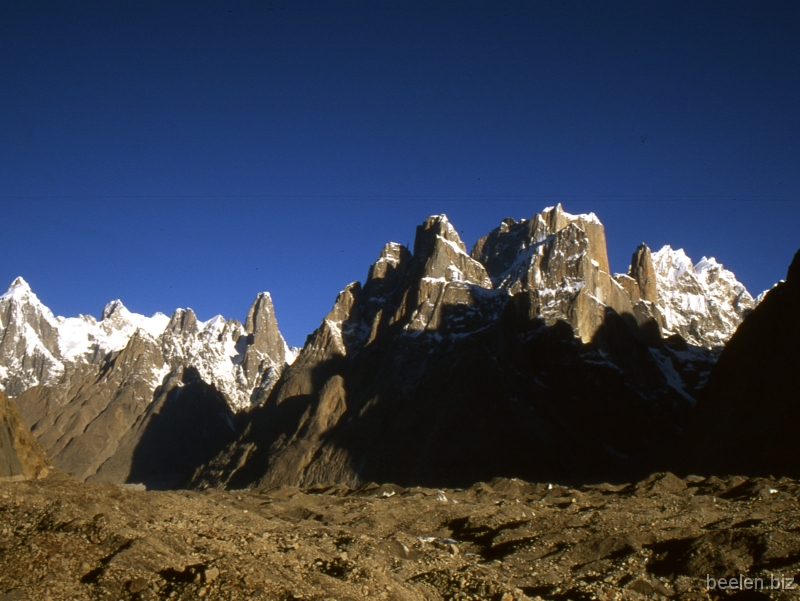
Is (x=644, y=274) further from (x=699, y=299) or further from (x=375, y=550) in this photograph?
(x=375, y=550)

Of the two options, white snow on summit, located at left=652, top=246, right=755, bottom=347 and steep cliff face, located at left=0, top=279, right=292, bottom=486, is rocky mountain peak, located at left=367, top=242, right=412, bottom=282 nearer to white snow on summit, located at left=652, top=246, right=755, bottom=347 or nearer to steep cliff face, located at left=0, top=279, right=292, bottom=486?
steep cliff face, located at left=0, top=279, right=292, bottom=486

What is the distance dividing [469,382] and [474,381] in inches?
26.7

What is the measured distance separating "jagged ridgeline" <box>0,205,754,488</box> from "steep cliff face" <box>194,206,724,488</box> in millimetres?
262

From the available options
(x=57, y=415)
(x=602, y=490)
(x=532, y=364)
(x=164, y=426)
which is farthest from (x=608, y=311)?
(x=57, y=415)

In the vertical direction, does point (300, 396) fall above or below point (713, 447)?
above

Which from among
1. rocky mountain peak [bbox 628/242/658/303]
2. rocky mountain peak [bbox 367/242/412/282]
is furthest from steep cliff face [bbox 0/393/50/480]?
rocky mountain peak [bbox 628/242/658/303]

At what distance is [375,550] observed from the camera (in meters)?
21.7

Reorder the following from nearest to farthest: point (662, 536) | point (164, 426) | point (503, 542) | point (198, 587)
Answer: point (198, 587), point (662, 536), point (503, 542), point (164, 426)

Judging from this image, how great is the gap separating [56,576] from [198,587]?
311 centimetres

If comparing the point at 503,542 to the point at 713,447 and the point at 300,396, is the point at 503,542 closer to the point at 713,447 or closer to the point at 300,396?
the point at 713,447

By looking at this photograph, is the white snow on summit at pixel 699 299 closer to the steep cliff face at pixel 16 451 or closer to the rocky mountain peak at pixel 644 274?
the rocky mountain peak at pixel 644 274

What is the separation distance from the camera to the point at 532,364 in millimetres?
108312

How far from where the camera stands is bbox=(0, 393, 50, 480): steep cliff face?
23.5 m

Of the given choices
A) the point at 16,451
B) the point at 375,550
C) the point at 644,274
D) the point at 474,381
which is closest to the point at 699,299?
the point at 644,274
